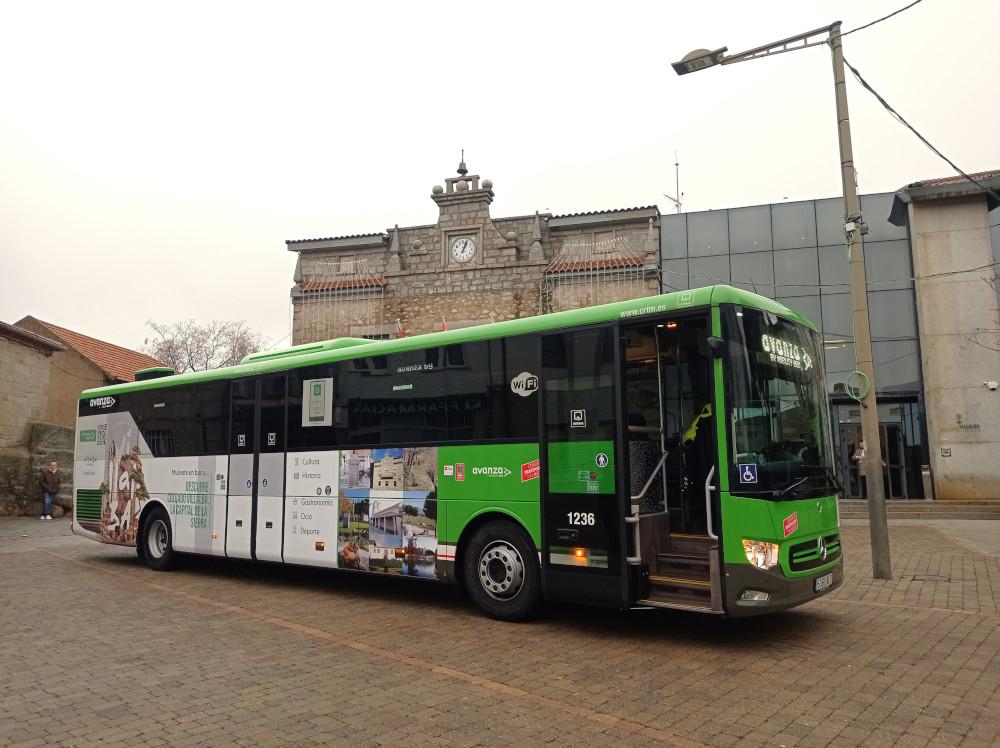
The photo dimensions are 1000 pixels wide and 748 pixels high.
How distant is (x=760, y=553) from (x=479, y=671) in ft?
8.30

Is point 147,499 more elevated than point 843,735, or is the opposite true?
point 147,499

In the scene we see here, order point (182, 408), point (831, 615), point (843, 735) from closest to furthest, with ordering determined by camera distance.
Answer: point (843, 735) < point (831, 615) < point (182, 408)

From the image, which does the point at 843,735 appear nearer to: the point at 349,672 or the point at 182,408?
the point at 349,672

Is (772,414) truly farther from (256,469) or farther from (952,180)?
(952,180)

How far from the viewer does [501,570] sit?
7.98 m

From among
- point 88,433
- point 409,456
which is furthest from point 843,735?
point 88,433

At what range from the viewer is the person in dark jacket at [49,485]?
21.6m

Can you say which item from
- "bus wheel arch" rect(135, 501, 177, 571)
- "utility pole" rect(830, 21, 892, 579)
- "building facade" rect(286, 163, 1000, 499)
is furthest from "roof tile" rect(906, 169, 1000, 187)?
"bus wheel arch" rect(135, 501, 177, 571)

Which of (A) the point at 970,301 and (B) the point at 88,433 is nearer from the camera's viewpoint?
(B) the point at 88,433

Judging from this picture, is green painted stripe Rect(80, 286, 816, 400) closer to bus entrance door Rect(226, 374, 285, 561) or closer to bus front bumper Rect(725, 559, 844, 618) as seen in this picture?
bus entrance door Rect(226, 374, 285, 561)

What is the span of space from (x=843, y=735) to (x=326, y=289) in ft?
78.3

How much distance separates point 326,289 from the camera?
26.4m

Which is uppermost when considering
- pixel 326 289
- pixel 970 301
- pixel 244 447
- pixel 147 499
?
pixel 326 289

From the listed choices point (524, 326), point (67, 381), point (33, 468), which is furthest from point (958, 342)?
point (67, 381)
